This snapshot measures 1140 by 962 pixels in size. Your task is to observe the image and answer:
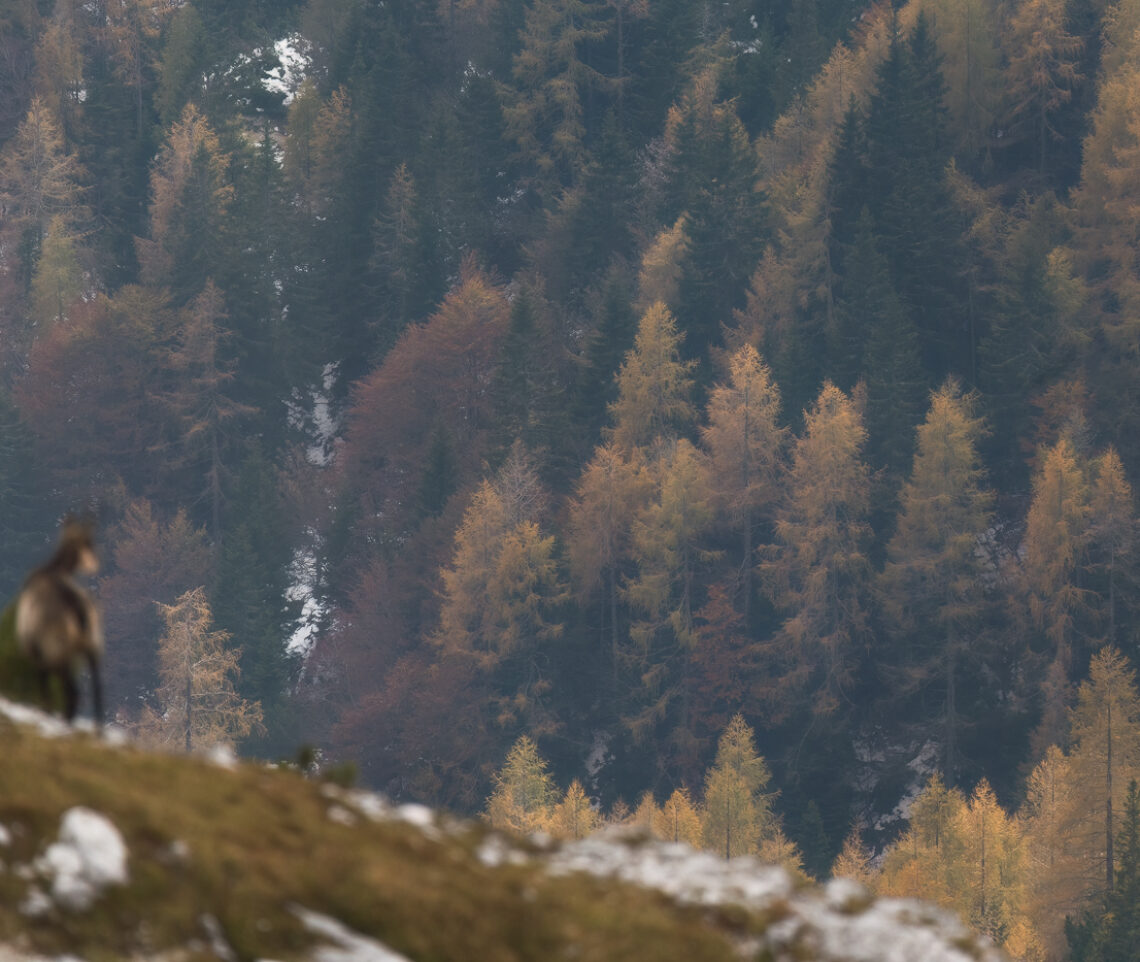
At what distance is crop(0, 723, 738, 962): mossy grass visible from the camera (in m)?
8.37

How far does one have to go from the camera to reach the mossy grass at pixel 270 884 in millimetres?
8367

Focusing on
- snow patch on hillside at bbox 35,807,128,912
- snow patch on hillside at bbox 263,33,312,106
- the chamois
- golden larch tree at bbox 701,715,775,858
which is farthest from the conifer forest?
snow patch on hillside at bbox 35,807,128,912

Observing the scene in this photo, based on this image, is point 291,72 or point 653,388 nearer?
point 653,388

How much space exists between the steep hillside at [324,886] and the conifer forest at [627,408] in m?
66.0

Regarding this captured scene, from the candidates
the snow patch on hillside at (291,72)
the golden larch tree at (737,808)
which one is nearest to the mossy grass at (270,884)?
the golden larch tree at (737,808)

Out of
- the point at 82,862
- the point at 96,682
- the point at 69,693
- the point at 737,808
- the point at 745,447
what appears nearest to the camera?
the point at 82,862

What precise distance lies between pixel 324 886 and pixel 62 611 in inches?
75.0

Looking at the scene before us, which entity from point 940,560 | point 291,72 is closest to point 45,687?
point 940,560

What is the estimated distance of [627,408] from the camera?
4373 inches

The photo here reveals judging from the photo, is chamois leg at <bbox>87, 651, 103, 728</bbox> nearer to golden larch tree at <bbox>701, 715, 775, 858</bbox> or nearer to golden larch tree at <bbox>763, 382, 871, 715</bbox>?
golden larch tree at <bbox>701, 715, 775, 858</bbox>

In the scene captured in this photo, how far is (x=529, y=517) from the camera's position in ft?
363

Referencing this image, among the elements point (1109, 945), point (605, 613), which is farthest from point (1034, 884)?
point (605, 613)

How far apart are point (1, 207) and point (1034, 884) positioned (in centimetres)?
10154

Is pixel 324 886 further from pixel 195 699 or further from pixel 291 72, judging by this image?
pixel 291 72
